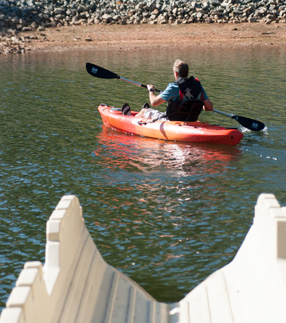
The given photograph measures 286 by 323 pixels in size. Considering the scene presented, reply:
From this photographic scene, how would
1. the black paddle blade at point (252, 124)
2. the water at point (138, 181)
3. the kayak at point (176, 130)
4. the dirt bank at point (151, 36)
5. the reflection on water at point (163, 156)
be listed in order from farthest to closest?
the dirt bank at point (151, 36) → the black paddle blade at point (252, 124) → the kayak at point (176, 130) → the reflection on water at point (163, 156) → the water at point (138, 181)

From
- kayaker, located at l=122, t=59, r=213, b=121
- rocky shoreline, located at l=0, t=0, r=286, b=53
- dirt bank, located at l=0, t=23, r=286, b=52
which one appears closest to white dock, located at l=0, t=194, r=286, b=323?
kayaker, located at l=122, t=59, r=213, b=121

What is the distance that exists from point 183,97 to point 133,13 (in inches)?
849

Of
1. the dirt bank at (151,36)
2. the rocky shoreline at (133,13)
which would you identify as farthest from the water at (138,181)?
the rocky shoreline at (133,13)

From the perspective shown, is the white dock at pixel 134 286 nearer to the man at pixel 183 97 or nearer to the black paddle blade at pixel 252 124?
the man at pixel 183 97

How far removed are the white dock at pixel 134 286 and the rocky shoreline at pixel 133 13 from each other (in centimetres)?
2552

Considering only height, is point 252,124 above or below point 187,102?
below

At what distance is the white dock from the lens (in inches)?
143

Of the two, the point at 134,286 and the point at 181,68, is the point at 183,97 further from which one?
the point at 134,286

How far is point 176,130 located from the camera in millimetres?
10695

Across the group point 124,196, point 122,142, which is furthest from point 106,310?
point 122,142

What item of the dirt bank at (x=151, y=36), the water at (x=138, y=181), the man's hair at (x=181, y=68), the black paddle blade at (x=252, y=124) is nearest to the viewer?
the water at (x=138, y=181)

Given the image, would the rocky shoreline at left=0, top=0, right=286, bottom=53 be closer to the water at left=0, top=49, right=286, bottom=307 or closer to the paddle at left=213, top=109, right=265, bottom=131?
the water at left=0, top=49, right=286, bottom=307

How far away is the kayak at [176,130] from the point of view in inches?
403

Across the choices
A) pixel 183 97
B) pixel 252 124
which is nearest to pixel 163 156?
pixel 183 97
